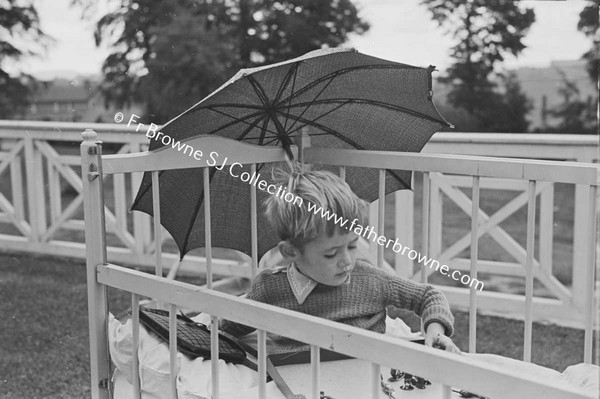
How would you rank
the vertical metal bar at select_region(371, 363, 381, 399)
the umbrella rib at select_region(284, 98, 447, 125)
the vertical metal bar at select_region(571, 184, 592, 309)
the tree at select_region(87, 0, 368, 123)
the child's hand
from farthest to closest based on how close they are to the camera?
the tree at select_region(87, 0, 368, 123) < the vertical metal bar at select_region(571, 184, 592, 309) < the umbrella rib at select_region(284, 98, 447, 125) < the child's hand < the vertical metal bar at select_region(371, 363, 381, 399)

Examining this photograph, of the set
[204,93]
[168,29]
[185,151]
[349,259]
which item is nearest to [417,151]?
[349,259]

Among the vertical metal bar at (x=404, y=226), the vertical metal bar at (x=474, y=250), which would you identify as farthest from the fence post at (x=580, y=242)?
the vertical metal bar at (x=474, y=250)

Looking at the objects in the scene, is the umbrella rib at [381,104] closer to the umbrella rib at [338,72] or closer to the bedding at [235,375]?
the umbrella rib at [338,72]

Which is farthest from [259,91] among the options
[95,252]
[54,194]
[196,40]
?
[54,194]

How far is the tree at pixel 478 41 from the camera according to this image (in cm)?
355

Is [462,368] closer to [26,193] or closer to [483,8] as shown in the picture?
[483,8]

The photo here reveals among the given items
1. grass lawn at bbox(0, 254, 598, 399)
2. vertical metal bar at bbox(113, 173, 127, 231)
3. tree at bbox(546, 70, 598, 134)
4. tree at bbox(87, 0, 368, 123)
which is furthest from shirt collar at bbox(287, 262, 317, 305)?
tree at bbox(546, 70, 598, 134)

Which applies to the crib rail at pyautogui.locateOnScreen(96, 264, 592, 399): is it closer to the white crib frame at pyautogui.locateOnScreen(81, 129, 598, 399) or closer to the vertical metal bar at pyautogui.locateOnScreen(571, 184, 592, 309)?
the white crib frame at pyautogui.locateOnScreen(81, 129, 598, 399)

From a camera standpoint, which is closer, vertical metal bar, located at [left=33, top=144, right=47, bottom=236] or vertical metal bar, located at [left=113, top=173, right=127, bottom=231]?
vertical metal bar, located at [left=113, top=173, right=127, bottom=231]

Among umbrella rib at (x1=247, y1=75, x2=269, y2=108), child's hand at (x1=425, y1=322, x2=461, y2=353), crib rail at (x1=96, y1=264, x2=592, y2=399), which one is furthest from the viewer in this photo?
umbrella rib at (x1=247, y1=75, x2=269, y2=108)

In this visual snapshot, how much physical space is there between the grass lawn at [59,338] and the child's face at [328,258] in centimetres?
121

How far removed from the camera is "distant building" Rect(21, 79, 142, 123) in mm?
3762

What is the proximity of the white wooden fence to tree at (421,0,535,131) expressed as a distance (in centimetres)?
47

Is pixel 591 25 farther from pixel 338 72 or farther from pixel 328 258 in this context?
pixel 328 258
